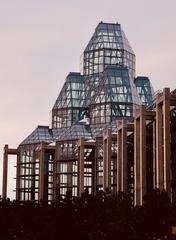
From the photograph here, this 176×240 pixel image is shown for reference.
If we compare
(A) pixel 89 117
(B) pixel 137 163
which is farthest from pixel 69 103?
(B) pixel 137 163

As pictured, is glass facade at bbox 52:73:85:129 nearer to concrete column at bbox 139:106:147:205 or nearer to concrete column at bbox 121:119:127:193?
concrete column at bbox 121:119:127:193

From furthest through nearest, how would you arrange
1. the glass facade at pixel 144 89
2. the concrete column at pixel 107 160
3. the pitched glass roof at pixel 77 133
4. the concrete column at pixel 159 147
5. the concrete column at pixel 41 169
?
the glass facade at pixel 144 89, the pitched glass roof at pixel 77 133, the concrete column at pixel 41 169, the concrete column at pixel 107 160, the concrete column at pixel 159 147

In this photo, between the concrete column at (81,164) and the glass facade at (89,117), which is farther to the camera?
the glass facade at (89,117)

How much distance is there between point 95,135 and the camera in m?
136

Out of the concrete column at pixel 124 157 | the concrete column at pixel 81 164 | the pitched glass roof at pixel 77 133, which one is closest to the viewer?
the concrete column at pixel 124 157

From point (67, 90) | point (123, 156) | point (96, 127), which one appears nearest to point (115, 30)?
point (67, 90)

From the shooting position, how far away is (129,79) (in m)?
146

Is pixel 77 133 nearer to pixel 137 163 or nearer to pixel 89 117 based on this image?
pixel 89 117

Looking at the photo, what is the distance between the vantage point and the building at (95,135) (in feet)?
334

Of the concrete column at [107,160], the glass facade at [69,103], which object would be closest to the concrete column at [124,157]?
the concrete column at [107,160]

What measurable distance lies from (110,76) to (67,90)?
15.9 meters

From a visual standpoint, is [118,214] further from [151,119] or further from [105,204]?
[151,119]

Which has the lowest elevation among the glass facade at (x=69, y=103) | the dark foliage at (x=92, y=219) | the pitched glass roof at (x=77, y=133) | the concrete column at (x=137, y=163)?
the dark foliage at (x=92, y=219)

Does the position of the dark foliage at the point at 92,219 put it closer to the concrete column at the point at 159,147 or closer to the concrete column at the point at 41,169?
the concrete column at the point at 159,147
